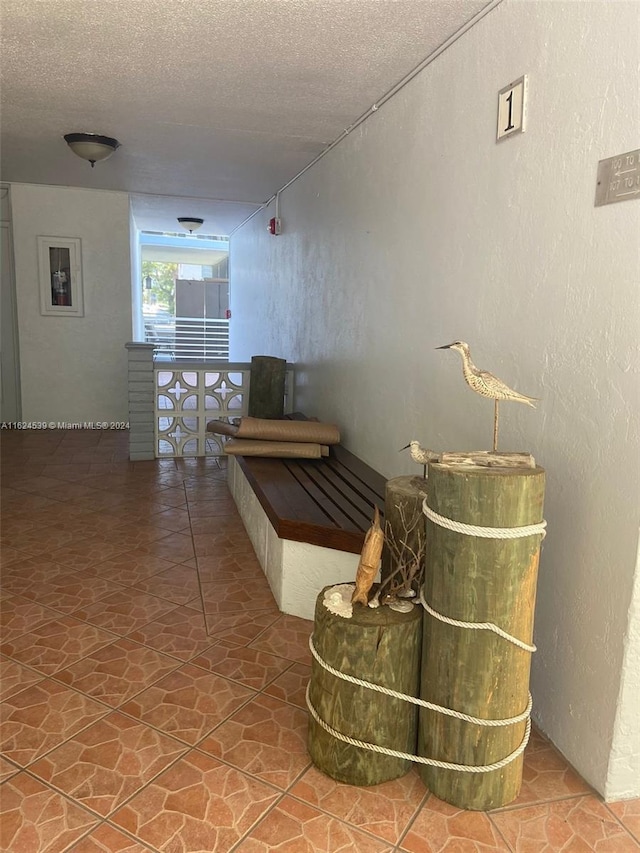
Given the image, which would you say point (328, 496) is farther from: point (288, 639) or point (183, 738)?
point (183, 738)

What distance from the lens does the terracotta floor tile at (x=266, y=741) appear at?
6.24 ft

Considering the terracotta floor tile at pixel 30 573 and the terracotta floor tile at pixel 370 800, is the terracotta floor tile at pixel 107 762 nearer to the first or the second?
the terracotta floor tile at pixel 370 800

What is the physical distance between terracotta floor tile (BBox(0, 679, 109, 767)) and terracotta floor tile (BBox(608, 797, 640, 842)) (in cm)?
162

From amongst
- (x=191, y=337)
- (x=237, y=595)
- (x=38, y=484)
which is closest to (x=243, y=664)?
(x=237, y=595)

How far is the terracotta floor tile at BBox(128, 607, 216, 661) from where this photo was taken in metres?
2.54

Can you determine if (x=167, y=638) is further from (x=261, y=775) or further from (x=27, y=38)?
(x=27, y=38)

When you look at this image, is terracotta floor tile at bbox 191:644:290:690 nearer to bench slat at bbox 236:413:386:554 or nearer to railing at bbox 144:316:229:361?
bench slat at bbox 236:413:386:554

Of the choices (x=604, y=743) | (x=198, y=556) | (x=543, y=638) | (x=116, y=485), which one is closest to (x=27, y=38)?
(x=198, y=556)

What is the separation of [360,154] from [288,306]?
2155mm

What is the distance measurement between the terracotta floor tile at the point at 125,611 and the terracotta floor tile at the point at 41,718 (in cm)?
44

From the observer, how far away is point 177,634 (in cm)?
266

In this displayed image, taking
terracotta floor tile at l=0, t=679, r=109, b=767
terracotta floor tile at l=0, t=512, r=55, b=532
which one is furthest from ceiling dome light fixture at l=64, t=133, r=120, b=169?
terracotta floor tile at l=0, t=679, r=109, b=767

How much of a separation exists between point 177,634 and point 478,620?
1.44 metres

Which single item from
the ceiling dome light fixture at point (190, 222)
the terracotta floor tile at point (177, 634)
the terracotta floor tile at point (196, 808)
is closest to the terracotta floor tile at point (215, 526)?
the terracotta floor tile at point (177, 634)
